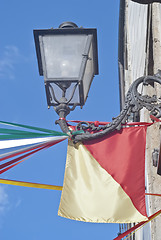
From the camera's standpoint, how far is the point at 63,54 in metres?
4.14

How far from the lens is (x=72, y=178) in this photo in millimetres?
3893

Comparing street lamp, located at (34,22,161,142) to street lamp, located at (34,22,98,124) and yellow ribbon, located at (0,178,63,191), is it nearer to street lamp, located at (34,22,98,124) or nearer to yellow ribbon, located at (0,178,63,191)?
street lamp, located at (34,22,98,124)

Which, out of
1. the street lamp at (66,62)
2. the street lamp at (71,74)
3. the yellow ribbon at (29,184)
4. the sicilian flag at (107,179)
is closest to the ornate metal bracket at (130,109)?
the street lamp at (71,74)

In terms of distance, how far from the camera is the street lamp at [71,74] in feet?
12.3

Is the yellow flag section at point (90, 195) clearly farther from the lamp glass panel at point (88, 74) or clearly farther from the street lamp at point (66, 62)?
the lamp glass panel at point (88, 74)

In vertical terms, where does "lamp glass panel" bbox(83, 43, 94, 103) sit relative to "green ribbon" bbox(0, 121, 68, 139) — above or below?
above

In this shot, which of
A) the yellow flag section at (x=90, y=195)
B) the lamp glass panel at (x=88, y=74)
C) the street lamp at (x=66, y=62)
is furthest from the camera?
the lamp glass panel at (x=88, y=74)

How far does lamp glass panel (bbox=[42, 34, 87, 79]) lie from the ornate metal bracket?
1.43 ft

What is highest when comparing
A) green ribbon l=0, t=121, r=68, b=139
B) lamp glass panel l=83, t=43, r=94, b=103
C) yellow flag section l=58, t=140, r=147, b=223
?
lamp glass panel l=83, t=43, r=94, b=103

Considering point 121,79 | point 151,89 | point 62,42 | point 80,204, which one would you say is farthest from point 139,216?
point 121,79

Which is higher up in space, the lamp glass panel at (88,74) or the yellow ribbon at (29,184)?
the lamp glass panel at (88,74)

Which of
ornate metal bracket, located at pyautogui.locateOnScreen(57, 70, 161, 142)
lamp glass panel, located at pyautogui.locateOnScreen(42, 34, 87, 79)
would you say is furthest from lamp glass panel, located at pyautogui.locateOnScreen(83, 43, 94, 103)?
A: ornate metal bracket, located at pyautogui.locateOnScreen(57, 70, 161, 142)

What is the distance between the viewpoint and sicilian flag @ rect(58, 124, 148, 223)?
3.68m

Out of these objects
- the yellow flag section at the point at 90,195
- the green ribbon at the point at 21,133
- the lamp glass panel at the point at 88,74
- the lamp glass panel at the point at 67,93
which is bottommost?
the yellow flag section at the point at 90,195
